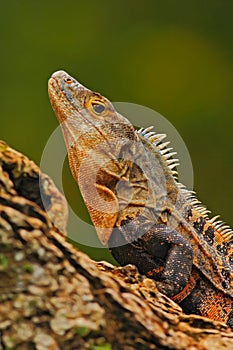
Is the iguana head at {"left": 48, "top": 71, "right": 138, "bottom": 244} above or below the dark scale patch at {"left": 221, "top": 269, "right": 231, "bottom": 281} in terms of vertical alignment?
above

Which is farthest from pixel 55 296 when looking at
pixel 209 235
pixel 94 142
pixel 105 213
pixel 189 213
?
pixel 209 235

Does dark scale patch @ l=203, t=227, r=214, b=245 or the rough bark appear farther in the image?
dark scale patch @ l=203, t=227, r=214, b=245

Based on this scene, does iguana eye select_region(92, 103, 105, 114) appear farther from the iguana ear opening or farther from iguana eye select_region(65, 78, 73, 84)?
the iguana ear opening

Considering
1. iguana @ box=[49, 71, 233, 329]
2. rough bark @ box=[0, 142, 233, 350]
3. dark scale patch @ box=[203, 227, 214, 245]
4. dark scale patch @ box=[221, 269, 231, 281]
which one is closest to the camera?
rough bark @ box=[0, 142, 233, 350]

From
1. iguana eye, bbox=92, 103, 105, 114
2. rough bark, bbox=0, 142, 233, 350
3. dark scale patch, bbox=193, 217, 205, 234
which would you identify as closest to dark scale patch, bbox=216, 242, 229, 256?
dark scale patch, bbox=193, 217, 205, 234

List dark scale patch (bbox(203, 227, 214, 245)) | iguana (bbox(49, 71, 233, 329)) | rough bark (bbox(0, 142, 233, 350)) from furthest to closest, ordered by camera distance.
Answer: dark scale patch (bbox(203, 227, 214, 245))
iguana (bbox(49, 71, 233, 329))
rough bark (bbox(0, 142, 233, 350))

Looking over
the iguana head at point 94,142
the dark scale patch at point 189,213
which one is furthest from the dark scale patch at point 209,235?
the iguana head at point 94,142

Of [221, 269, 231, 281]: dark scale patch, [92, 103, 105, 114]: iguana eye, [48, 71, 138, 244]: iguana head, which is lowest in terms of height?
[221, 269, 231, 281]: dark scale patch

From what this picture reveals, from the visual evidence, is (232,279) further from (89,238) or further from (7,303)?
(7,303)

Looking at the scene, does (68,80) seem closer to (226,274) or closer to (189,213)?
(189,213)
